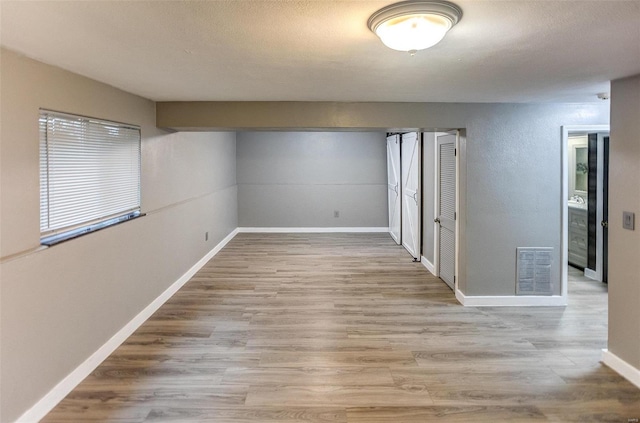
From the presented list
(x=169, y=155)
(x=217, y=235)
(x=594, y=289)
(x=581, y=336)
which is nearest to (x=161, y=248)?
(x=169, y=155)

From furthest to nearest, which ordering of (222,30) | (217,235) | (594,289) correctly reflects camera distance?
(217,235) < (594,289) < (222,30)

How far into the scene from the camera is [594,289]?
5.16 metres

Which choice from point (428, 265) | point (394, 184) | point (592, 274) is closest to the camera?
point (592, 274)

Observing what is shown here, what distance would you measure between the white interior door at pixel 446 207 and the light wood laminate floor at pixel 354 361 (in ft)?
0.96

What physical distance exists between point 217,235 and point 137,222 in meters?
3.49

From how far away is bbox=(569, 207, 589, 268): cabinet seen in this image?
19.1ft

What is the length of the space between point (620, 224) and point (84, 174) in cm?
385

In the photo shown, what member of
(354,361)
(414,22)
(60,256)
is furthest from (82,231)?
(414,22)

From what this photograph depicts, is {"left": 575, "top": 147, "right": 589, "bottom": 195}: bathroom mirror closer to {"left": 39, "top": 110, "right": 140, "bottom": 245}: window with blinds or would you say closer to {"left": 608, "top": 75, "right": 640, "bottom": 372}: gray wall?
{"left": 608, "top": 75, "right": 640, "bottom": 372}: gray wall

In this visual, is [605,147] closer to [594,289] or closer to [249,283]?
[594,289]

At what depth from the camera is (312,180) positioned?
9383 mm

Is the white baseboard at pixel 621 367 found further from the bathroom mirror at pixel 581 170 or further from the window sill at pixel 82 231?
the window sill at pixel 82 231

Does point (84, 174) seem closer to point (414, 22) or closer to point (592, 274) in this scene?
point (414, 22)

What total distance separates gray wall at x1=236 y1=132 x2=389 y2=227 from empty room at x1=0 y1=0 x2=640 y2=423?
10.8ft
